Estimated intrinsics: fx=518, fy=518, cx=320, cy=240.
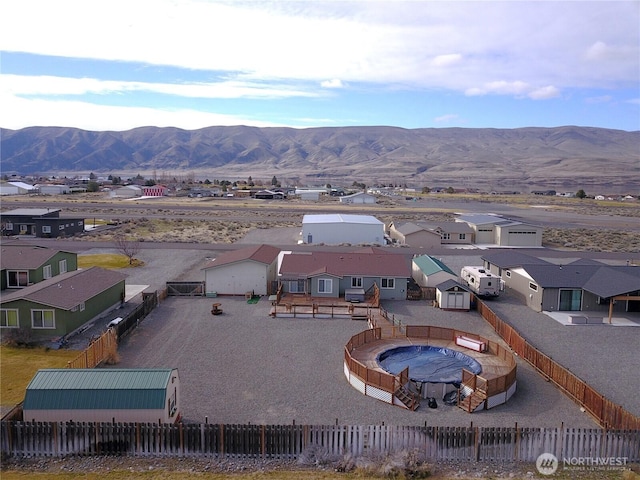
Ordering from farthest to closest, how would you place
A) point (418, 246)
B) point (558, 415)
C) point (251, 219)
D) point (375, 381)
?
point (251, 219), point (418, 246), point (375, 381), point (558, 415)

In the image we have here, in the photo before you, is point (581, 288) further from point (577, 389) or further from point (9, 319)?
point (9, 319)

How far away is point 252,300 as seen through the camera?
119 ft

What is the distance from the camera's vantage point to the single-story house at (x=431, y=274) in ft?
128

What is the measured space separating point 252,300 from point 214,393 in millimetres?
15357

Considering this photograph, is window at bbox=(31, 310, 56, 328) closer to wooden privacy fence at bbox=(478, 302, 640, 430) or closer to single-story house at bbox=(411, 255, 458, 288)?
wooden privacy fence at bbox=(478, 302, 640, 430)

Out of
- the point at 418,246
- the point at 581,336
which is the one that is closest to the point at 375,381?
the point at 581,336

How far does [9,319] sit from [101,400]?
13.9 meters

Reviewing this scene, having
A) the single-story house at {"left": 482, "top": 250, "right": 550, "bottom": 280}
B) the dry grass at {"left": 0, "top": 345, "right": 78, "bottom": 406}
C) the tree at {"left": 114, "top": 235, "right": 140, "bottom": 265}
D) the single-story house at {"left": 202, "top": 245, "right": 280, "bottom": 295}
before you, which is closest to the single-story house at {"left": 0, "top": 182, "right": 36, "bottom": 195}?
the tree at {"left": 114, "top": 235, "right": 140, "bottom": 265}

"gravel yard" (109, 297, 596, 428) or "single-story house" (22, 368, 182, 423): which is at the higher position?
"single-story house" (22, 368, 182, 423)

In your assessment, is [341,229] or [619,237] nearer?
[341,229]

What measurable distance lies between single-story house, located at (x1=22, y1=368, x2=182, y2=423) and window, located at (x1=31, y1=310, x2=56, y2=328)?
10745 mm

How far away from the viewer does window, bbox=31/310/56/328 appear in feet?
89.7

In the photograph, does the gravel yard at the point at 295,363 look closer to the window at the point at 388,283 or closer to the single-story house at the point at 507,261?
the window at the point at 388,283

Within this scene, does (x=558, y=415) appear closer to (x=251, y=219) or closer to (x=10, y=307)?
(x=10, y=307)
